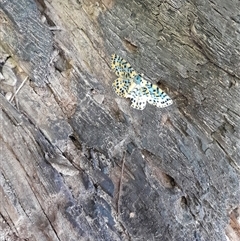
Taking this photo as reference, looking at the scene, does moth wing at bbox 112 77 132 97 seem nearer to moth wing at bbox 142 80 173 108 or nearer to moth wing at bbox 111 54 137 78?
moth wing at bbox 111 54 137 78

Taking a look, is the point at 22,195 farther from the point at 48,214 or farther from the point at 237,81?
the point at 237,81

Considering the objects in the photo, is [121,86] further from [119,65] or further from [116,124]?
[116,124]

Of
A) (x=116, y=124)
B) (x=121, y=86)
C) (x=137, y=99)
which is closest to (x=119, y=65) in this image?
(x=121, y=86)

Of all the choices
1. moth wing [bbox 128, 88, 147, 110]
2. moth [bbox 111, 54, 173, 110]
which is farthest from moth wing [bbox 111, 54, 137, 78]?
moth wing [bbox 128, 88, 147, 110]

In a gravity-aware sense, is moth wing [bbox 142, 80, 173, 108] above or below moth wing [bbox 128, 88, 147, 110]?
above

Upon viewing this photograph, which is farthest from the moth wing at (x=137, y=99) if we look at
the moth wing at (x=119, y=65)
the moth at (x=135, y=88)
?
the moth wing at (x=119, y=65)

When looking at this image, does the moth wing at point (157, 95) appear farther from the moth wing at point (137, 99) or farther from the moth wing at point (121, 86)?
the moth wing at point (121, 86)
